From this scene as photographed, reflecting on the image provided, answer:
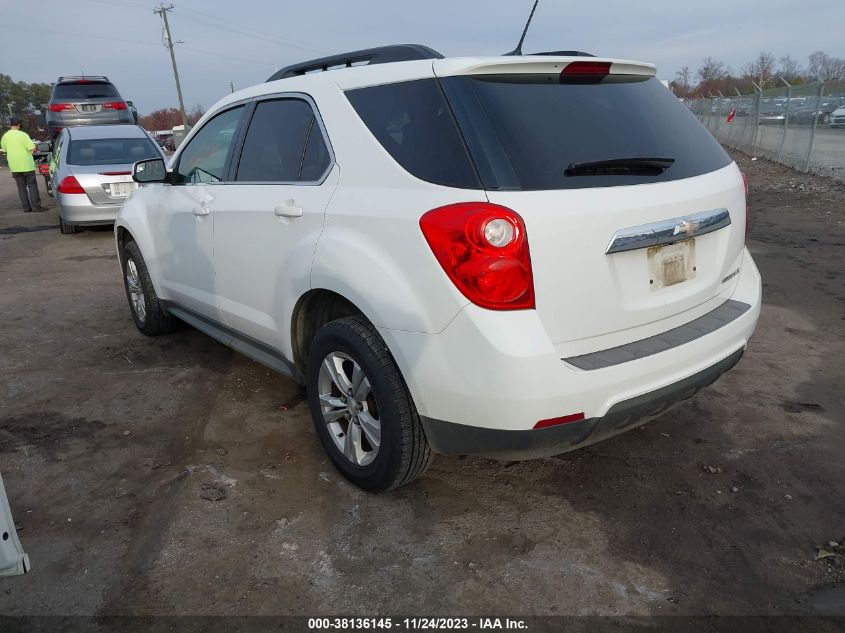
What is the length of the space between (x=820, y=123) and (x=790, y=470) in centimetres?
1430

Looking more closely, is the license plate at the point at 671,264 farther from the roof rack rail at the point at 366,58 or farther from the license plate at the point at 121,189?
the license plate at the point at 121,189

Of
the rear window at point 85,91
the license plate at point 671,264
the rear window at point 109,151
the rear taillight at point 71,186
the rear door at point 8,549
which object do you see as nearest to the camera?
the rear door at point 8,549

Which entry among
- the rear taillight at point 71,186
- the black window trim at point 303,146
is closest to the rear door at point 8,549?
the black window trim at point 303,146

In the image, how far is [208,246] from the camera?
391 cm

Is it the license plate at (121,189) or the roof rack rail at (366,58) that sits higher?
the roof rack rail at (366,58)

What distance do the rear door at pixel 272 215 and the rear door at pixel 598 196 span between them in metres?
0.85

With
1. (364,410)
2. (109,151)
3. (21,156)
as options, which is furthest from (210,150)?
(21,156)

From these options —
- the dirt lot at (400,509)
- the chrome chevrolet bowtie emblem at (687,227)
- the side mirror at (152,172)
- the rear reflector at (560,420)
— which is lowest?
the dirt lot at (400,509)

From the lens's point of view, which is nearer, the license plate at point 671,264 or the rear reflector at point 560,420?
the rear reflector at point 560,420

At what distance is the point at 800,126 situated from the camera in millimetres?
15125

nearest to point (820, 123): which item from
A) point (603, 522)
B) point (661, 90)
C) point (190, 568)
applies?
point (661, 90)

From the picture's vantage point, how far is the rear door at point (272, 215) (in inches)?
119

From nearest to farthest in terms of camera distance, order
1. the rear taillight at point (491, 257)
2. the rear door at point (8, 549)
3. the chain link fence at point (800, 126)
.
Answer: the rear door at point (8, 549) → the rear taillight at point (491, 257) → the chain link fence at point (800, 126)

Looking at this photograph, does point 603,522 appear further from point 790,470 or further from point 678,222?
point 678,222
